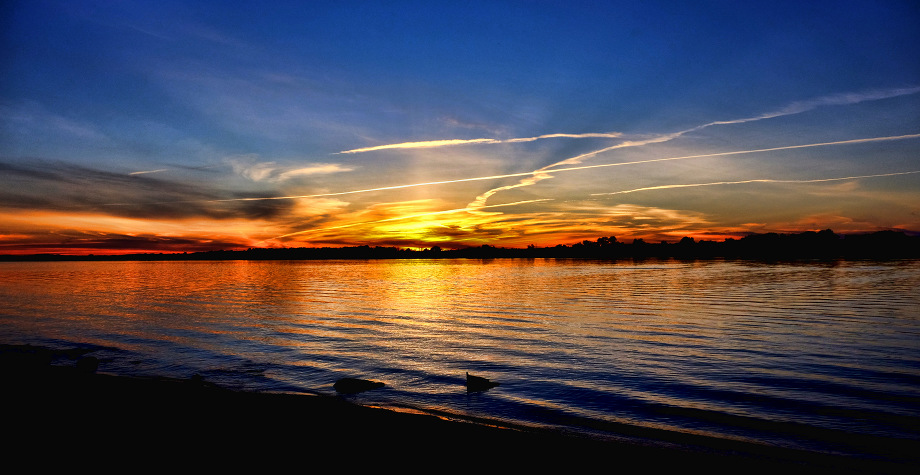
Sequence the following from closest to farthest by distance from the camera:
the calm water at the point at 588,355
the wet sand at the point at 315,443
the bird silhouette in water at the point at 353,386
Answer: the wet sand at the point at 315,443, the calm water at the point at 588,355, the bird silhouette in water at the point at 353,386

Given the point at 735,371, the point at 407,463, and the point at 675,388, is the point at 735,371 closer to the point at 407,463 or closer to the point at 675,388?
the point at 675,388

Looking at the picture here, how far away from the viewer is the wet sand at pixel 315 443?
957 cm

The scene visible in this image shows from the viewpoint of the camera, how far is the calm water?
1419cm

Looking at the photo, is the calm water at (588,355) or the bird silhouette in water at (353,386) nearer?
the calm water at (588,355)

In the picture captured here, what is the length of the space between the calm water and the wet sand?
1.56 m

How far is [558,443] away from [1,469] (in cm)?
1130

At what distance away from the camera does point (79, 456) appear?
9758 millimetres

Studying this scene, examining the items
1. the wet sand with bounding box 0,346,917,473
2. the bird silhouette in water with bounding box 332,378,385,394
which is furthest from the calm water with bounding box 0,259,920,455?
the wet sand with bounding box 0,346,917,473

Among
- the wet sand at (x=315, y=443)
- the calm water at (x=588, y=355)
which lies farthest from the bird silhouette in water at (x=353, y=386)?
the wet sand at (x=315, y=443)

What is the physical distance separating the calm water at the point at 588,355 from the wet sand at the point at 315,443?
1561 millimetres

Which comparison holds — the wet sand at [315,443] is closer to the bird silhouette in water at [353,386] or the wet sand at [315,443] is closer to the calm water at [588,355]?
the calm water at [588,355]

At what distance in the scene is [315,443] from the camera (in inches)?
418

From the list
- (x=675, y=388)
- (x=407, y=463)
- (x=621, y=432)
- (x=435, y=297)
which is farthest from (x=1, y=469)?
(x=435, y=297)

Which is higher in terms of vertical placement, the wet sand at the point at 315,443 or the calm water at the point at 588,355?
the wet sand at the point at 315,443
